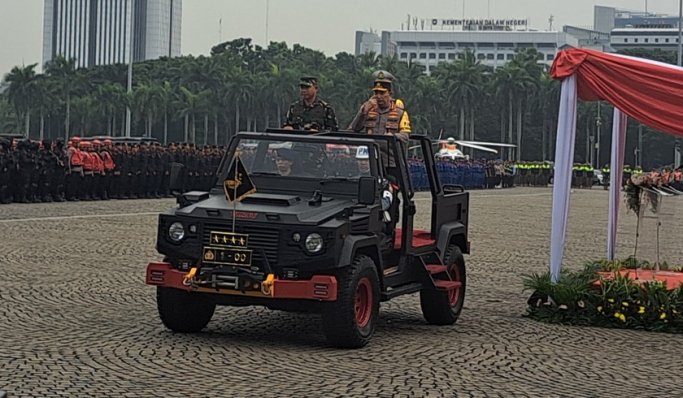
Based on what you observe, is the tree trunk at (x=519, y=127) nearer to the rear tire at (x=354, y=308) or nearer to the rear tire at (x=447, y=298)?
the rear tire at (x=447, y=298)

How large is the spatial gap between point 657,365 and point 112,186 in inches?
1042

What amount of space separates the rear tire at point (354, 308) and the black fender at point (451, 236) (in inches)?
65.4

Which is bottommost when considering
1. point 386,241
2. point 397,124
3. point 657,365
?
point 657,365

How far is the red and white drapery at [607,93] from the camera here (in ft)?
40.2

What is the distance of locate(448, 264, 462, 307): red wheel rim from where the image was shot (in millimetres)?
11773

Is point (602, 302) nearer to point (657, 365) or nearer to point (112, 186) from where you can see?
point (657, 365)

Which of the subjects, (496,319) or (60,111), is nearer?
(496,319)

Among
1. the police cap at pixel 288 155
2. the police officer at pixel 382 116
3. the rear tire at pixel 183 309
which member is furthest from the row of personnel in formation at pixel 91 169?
the rear tire at pixel 183 309

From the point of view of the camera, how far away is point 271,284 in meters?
9.35

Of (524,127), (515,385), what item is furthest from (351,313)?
(524,127)

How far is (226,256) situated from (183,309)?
83cm

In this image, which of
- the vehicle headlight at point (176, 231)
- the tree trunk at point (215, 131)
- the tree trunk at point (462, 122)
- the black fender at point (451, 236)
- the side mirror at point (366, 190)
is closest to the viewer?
the vehicle headlight at point (176, 231)

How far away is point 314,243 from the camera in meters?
9.44

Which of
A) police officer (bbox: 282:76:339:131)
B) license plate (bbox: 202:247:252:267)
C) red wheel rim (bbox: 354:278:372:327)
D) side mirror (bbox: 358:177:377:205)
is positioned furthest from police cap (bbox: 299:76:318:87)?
license plate (bbox: 202:247:252:267)
